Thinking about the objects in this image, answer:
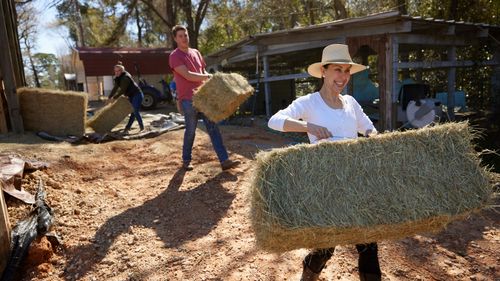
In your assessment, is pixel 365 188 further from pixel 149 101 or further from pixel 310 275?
pixel 149 101

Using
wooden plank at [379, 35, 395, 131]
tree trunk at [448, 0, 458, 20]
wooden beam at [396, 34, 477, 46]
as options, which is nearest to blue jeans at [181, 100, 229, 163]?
wooden plank at [379, 35, 395, 131]

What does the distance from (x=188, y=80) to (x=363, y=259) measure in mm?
3610

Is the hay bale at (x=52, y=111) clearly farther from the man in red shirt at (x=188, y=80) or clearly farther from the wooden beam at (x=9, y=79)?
the man in red shirt at (x=188, y=80)

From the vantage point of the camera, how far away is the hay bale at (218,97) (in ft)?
17.1

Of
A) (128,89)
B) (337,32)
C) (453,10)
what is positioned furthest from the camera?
(453,10)

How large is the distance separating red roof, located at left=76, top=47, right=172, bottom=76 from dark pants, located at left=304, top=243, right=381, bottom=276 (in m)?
17.0

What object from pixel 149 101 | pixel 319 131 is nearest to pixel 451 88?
pixel 319 131

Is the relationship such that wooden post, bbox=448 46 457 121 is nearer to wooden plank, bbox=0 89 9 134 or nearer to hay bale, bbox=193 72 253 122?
hay bale, bbox=193 72 253 122

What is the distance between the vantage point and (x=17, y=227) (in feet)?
11.9

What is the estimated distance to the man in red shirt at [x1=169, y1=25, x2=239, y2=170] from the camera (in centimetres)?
507

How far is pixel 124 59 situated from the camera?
20.0 meters

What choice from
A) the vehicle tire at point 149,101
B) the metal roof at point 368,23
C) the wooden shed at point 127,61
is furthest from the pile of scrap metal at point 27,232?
the wooden shed at point 127,61

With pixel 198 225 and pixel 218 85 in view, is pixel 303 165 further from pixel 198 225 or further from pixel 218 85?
pixel 218 85

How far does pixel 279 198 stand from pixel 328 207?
0.28 metres
